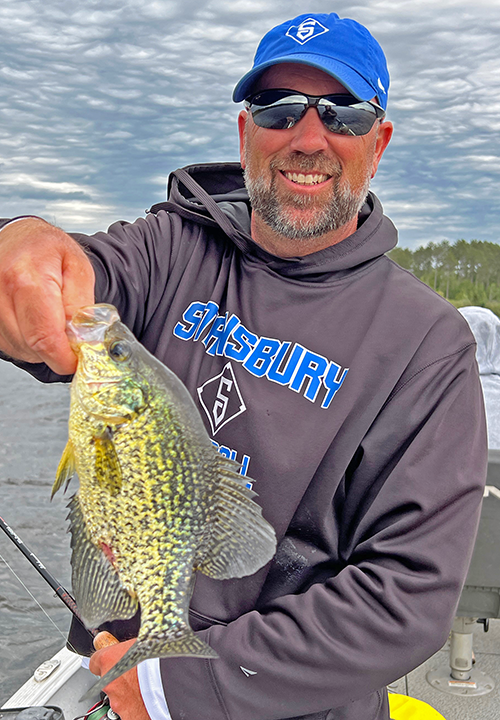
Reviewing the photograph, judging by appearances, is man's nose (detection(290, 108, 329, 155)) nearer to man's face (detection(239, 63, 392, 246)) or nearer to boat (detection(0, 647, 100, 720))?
man's face (detection(239, 63, 392, 246))

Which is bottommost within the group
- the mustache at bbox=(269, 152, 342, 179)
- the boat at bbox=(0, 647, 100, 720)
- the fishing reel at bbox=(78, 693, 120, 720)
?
the boat at bbox=(0, 647, 100, 720)

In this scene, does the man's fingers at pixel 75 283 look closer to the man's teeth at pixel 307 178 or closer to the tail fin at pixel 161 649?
the tail fin at pixel 161 649

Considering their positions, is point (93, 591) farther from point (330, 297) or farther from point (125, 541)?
point (330, 297)

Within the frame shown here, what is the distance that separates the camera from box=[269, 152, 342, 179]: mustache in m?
2.26

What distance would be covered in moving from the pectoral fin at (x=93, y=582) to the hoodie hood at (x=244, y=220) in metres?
1.08

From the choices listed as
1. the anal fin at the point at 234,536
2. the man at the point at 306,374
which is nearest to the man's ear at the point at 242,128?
the man at the point at 306,374

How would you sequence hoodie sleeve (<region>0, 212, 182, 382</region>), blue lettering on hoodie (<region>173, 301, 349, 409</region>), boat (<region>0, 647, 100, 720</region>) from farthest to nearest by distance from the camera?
1. boat (<region>0, 647, 100, 720</region>)
2. hoodie sleeve (<region>0, 212, 182, 382</region>)
3. blue lettering on hoodie (<region>173, 301, 349, 409</region>)

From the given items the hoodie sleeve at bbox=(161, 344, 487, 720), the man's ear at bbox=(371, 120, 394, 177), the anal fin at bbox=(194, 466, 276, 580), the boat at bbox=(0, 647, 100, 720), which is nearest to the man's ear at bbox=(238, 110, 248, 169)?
the man's ear at bbox=(371, 120, 394, 177)

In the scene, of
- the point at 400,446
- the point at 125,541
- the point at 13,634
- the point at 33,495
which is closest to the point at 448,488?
the point at 400,446

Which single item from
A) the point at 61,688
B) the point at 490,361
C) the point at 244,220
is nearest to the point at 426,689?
the point at 490,361

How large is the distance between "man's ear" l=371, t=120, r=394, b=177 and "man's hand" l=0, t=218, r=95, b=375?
1280 mm

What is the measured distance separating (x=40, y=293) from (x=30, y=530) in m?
11.8

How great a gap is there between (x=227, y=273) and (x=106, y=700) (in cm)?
141

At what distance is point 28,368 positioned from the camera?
6.59 feet
